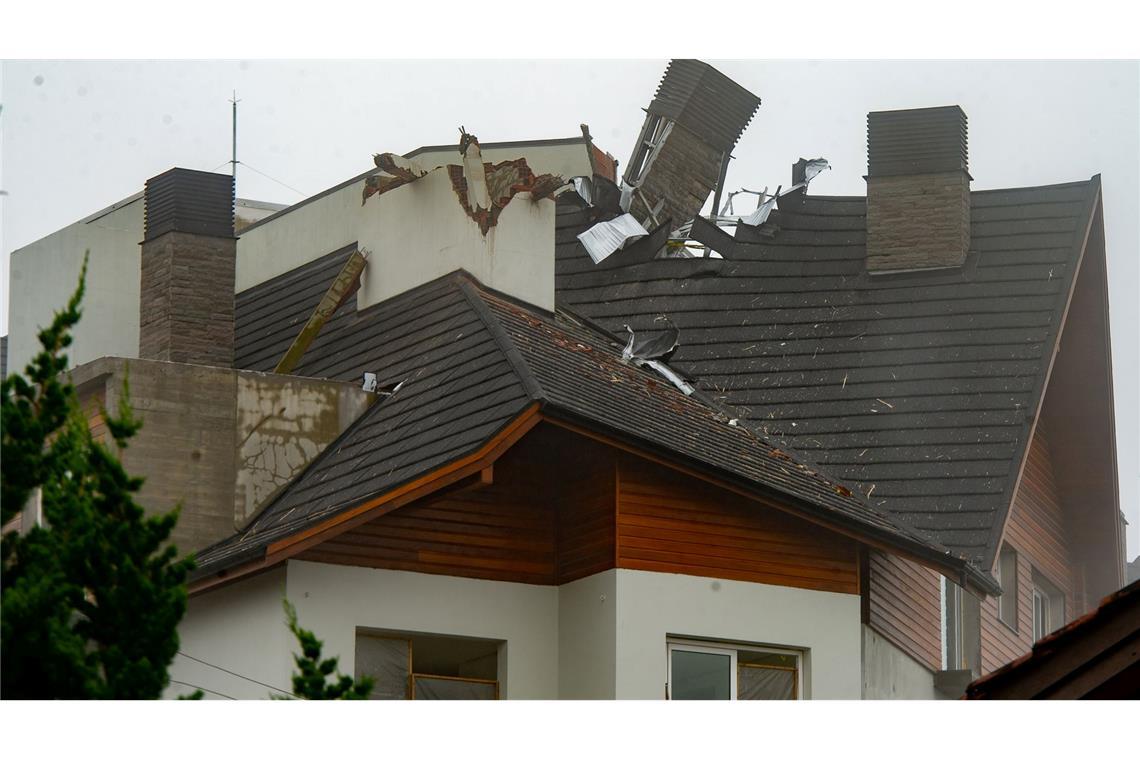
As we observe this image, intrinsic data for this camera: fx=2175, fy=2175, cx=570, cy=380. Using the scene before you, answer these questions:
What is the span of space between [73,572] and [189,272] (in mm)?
10808

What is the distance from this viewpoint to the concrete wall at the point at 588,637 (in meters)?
16.9

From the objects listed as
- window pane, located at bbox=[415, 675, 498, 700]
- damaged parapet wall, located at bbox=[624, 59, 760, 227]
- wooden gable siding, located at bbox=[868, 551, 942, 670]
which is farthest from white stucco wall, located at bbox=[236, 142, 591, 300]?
window pane, located at bbox=[415, 675, 498, 700]

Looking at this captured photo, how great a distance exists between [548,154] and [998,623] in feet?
26.8

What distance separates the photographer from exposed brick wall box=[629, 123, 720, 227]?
25.4 m

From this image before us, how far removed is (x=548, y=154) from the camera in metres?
25.8

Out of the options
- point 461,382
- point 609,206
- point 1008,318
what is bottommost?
point 461,382

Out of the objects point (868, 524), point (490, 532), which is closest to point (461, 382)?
point (490, 532)

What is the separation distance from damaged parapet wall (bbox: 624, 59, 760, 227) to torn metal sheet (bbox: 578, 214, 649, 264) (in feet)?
3.82

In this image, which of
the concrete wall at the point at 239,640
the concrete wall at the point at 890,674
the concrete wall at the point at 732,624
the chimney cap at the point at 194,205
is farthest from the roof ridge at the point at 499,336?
the concrete wall at the point at 890,674

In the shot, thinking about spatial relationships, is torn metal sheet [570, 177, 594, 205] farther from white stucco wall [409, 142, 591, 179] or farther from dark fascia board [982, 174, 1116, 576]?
dark fascia board [982, 174, 1116, 576]

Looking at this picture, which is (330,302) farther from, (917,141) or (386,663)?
(917,141)

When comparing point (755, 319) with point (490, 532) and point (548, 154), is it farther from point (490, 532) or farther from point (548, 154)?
point (490, 532)

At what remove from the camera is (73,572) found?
11.0 metres

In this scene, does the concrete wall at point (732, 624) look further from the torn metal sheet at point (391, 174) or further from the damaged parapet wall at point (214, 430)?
the torn metal sheet at point (391, 174)
